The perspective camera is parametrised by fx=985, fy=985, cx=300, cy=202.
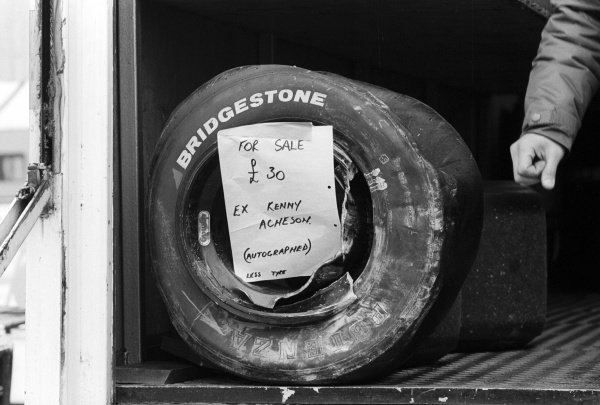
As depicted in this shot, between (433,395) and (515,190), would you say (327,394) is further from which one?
(515,190)

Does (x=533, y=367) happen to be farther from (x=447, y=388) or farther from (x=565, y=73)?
(x=565, y=73)

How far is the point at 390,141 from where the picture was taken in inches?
84.4

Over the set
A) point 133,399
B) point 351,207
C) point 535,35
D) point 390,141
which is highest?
point 535,35

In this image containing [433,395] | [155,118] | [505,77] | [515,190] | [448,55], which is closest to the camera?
[433,395]

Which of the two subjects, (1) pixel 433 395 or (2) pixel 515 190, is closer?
(1) pixel 433 395

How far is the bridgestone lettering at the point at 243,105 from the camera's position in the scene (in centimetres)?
222

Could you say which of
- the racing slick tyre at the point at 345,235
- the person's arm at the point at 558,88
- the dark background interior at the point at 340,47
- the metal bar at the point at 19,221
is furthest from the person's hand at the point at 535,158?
the metal bar at the point at 19,221

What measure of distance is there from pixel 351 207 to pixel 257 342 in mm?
374

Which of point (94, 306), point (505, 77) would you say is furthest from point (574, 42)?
point (505, 77)

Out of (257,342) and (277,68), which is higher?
(277,68)

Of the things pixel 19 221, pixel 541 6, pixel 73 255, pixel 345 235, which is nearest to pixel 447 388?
pixel 345 235

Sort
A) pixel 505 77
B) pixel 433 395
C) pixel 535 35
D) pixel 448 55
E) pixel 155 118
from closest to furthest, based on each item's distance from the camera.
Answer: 1. pixel 433 395
2. pixel 155 118
3. pixel 535 35
4. pixel 448 55
5. pixel 505 77

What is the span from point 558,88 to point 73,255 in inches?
46.6

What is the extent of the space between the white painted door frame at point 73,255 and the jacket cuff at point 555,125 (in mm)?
983
